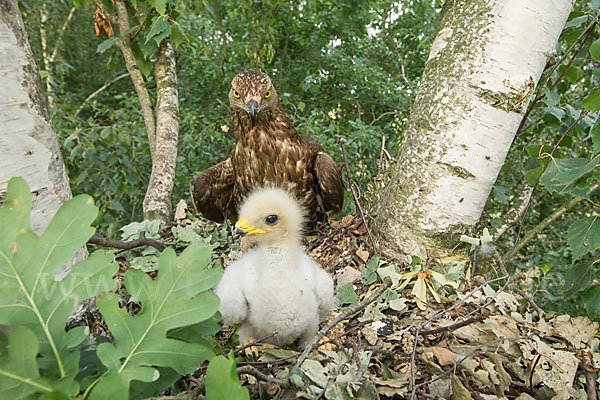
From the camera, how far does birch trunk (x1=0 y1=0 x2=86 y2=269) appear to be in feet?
Result: 3.09

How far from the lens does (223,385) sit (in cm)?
72

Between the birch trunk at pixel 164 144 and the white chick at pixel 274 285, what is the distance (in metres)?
1.11

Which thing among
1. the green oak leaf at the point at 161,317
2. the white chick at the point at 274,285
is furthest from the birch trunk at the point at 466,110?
the green oak leaf at the point at 161,317

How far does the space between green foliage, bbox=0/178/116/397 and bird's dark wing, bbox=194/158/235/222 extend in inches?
88.4

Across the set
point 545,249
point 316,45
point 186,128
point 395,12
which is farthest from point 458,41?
point 395,12

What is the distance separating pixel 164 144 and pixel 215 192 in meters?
0.51

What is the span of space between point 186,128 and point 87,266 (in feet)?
16.1

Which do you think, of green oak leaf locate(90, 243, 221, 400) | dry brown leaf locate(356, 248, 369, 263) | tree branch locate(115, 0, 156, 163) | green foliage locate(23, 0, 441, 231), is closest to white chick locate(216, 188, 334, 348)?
dry brown leaf locate(356, 248, 369, 263)

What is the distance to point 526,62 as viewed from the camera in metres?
1.69

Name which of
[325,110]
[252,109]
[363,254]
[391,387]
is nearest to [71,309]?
[391,387]

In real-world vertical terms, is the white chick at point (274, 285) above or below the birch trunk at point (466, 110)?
below

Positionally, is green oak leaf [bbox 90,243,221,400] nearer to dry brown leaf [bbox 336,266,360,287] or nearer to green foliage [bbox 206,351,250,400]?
green foliage [bbox 206,351,250,400]

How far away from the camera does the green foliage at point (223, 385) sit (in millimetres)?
713

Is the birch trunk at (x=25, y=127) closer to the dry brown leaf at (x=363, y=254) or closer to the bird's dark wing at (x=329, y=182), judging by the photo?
the dry brown leaf at (x=363, y=254)
